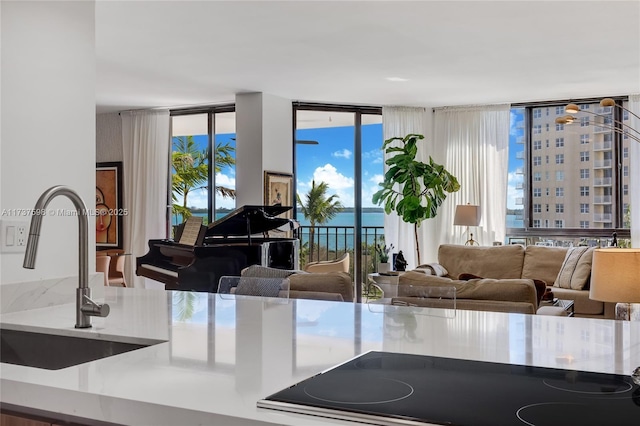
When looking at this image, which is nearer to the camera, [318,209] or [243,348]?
[243,348]

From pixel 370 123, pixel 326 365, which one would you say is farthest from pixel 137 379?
pixel 370 123

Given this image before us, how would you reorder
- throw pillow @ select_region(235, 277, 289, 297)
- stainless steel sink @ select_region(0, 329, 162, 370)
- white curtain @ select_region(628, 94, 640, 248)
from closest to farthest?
stainless steel sink @ select_region(0, 329, 162, 370), throw pillow @ select_region(235, 277, 289, 297), white curtain @ select_region(628, 94, 640, 248)

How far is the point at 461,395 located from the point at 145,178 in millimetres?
8486

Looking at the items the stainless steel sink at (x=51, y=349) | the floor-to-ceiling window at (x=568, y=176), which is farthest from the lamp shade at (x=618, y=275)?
the floor-to-ceiling window at (x=568, y=176)

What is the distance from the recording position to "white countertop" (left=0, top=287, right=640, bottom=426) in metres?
1.21

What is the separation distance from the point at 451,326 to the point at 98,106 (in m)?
7.96

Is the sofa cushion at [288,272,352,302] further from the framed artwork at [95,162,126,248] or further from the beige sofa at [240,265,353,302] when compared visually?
the framed artwork at [95,162,126,248]

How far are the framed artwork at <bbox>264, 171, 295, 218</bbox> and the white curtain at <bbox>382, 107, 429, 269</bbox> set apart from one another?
1.38m

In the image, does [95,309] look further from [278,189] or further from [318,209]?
[318,209]

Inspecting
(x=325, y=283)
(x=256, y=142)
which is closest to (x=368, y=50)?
(x=256, y=142)

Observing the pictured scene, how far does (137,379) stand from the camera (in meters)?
1.33

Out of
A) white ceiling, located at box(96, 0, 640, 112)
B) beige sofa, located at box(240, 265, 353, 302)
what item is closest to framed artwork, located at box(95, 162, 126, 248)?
white ceiling, located at box(96, 0, 640, 112)

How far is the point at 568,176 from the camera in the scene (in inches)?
333

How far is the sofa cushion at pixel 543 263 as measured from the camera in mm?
7566
